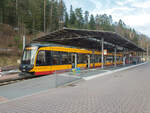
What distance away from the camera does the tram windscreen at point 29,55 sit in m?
11.1

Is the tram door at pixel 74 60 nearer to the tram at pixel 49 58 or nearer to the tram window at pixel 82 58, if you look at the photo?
the tram at pixel 49 58

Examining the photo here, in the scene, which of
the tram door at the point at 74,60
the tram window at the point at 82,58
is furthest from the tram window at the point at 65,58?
the tram window at the point at 82,58

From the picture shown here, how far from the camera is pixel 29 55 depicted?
11.3 metres

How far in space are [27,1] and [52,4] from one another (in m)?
8.10

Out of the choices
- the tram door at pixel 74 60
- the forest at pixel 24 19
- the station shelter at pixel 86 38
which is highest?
the forest at pixel 24 19

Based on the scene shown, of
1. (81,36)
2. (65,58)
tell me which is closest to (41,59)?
(65,58)

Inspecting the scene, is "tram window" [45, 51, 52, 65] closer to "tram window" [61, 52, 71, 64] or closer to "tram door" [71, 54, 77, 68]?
"tram window" [61, 52, 71, 64]

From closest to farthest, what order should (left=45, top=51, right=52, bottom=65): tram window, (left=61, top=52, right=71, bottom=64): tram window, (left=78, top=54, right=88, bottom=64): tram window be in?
(left=45, top=51, right=52, bottom=65): tram window → (left=61, top=52, right=71, bottom=64): tram window → (left=78, top=54, right=88, bottom=64): tram window

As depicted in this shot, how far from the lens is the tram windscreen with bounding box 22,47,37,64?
11102 millimetres

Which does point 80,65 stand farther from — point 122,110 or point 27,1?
point 27,1

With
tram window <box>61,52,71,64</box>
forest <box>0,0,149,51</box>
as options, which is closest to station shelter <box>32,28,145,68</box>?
tram window <box>61,52,71,64</box>

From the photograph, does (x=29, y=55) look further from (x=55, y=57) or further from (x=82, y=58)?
(x=82, y=58)

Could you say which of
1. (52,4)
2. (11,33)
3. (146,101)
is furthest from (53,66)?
(52,4)

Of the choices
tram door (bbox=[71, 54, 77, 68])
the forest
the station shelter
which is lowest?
tram door (bbox=[71, 54, 77, 68])
